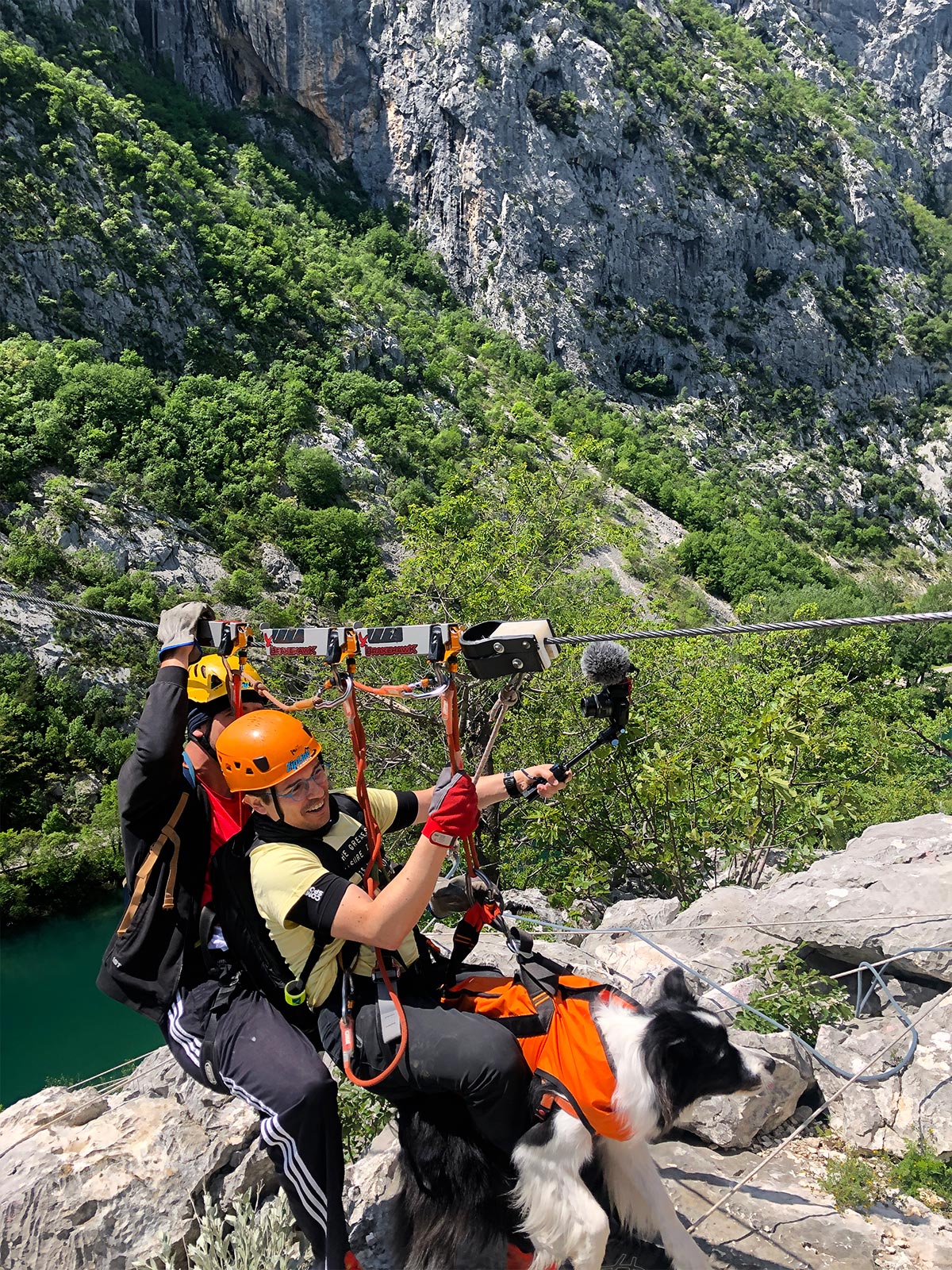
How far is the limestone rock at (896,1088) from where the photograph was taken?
352cm

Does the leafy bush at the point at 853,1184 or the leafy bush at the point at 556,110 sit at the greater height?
the leafy bush at the point at 556,110

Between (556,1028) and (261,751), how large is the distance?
1330mm

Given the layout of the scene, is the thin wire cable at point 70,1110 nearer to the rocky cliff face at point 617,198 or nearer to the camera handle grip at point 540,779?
the camera handle grip at point 540,779

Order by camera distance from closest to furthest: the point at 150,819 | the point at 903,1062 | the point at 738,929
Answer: the point at 150,819 → the point at 903,1062 → the point at 738,929

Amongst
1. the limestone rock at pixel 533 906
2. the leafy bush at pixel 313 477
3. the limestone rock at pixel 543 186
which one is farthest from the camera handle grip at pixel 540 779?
the limestone rock at pixel 543 186

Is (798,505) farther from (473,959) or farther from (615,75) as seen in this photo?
(473,959)

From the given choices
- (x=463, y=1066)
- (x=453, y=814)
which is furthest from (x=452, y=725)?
(x=463, y=1066)

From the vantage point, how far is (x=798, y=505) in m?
71.1

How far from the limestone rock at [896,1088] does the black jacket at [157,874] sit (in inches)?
121

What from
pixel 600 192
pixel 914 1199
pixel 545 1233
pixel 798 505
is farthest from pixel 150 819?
pixel 600 192

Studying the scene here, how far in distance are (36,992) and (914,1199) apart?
68.5 ft

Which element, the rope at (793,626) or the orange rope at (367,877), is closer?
the orange rope at (367,877)

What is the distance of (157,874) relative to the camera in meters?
2.86

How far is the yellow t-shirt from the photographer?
2445 millimetres
